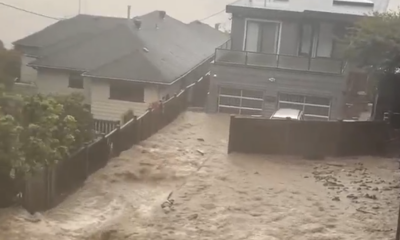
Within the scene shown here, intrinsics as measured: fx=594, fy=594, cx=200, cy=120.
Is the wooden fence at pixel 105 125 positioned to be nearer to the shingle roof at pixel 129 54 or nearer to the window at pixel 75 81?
the shingle roof at pixel 129 54

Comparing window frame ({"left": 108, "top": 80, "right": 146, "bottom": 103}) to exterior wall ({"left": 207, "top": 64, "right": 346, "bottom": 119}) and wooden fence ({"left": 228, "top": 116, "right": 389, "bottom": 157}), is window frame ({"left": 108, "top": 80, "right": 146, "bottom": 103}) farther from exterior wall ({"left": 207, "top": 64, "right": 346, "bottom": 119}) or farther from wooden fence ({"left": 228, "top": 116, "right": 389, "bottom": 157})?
wooden fence ({"left": 228, "top": 116, "right": 389, "bottom": 157})

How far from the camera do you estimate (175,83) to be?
15.9 meters

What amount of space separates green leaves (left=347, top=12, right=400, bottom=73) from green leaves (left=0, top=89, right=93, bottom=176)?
6886 millimetres

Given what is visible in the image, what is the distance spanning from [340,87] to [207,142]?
4266 millimetres

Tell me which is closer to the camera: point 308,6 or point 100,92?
point 100,92

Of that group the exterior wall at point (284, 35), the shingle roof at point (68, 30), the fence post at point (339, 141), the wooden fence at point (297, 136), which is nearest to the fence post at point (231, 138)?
the wooden fence at point (297, 136)

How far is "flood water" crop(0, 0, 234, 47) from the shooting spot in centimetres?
2045

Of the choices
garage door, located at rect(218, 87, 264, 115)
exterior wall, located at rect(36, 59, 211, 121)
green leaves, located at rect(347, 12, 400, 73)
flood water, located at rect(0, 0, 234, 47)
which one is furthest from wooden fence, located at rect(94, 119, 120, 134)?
flood water, located at rect(0, 0, 234, 47)

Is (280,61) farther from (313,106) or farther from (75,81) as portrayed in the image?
(75,81)

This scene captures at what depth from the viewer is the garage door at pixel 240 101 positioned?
15391mm

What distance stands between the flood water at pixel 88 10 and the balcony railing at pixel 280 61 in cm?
678

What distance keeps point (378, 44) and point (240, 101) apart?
13.9 feet

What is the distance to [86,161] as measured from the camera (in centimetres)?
958

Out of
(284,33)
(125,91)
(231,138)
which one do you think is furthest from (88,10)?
(231,138)
